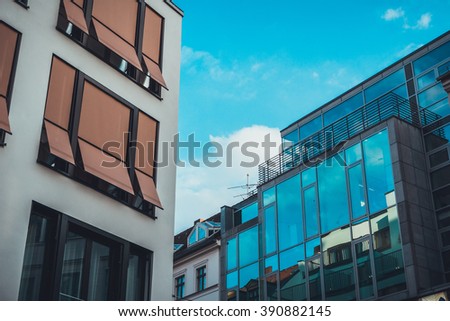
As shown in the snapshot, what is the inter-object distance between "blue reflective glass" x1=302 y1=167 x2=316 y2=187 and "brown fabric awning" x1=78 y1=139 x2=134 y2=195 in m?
17.8

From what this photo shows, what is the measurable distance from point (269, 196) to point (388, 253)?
9046mm

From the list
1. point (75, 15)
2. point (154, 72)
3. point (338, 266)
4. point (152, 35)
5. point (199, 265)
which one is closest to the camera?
point (75, 15)

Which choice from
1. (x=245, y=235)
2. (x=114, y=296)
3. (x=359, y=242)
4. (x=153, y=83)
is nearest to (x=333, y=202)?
(x=359, y=242)

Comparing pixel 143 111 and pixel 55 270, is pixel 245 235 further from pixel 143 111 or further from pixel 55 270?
pixel 55 270

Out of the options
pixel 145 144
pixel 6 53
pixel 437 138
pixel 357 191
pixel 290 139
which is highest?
pixel 290 139

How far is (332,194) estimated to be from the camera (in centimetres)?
3278

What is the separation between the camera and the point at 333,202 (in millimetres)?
32594

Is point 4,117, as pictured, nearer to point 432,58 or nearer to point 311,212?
point 311,212

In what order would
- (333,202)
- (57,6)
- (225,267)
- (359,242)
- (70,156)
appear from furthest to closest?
(225,267) → (333,202) → (359,242) → (57,6) → (70,156)

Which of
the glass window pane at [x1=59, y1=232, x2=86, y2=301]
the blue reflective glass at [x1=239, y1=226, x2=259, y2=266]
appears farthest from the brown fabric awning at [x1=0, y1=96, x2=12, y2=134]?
the blue reflective glass at [x1=239, y1=226, x2=259, y2=266]

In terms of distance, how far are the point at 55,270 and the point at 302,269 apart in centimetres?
2002

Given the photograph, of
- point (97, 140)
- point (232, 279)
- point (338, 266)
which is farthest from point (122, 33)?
point (232, 279)

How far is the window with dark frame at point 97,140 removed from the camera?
16.2 metres

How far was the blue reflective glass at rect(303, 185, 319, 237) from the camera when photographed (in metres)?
33.2
